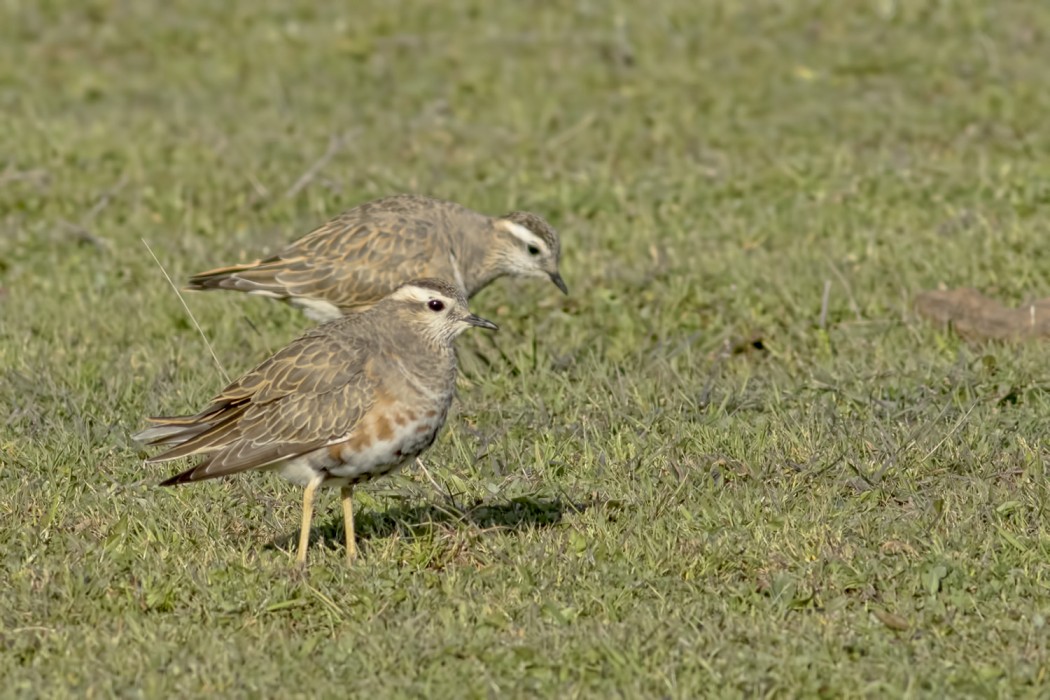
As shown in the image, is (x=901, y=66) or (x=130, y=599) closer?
(x=130, y=599)

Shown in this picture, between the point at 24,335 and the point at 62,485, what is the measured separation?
3.01m

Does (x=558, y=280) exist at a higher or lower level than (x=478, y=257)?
lower

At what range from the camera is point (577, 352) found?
11703 mm

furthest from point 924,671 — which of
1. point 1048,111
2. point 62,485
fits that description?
point 1048,111

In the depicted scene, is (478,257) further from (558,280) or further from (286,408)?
(286,408)

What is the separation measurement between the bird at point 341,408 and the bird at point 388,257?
111 inches

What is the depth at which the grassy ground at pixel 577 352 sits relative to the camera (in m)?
7.44

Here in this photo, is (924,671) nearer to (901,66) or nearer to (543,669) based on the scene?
(543,669)

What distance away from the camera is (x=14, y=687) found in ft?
23.1

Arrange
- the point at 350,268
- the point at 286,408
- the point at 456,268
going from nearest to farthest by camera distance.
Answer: the point at 286,408 < the point at 350,268 < the point at 456,268

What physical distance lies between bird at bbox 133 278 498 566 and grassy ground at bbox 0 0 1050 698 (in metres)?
0.47

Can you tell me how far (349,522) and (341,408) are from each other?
0.59 metres

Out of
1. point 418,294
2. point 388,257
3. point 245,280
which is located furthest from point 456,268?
point 418,294

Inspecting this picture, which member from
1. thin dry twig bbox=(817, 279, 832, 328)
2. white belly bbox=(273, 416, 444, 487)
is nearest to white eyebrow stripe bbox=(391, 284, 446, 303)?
white belly bbox=(273, 416, 444, 487)
